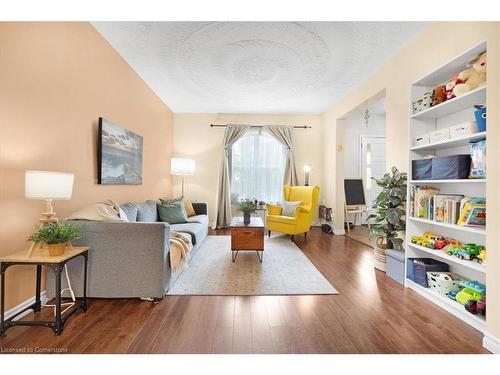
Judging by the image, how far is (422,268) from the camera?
221 cm

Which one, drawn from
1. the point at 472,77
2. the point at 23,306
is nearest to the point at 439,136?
the point at 472,77

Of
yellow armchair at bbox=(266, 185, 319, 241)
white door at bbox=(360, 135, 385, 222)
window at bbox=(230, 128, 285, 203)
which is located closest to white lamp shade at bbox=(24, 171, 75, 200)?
yellow armchair at bbox=(266, 185, 319, 241)

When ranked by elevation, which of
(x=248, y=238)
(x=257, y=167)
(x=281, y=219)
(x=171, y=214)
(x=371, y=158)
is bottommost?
(x=248, y=238)

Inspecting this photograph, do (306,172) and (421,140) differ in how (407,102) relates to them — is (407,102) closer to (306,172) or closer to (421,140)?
(421,140)

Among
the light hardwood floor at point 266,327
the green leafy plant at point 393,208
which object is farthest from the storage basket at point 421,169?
the light hardwood floor at point 266,327

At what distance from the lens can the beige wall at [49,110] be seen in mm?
1702

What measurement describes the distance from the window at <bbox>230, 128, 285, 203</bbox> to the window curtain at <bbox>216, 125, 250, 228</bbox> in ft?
0.60

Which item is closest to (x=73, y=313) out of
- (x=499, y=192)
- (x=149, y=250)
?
(x=149, y=250)

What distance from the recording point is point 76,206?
2402mm

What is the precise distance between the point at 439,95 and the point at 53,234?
3.41 metres

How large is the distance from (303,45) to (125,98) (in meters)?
2.55

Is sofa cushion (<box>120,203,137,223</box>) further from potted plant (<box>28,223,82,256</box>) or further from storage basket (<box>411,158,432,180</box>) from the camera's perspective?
storage basket (<box>411,158,432,180</box>)

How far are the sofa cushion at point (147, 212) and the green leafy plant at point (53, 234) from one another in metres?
1.54

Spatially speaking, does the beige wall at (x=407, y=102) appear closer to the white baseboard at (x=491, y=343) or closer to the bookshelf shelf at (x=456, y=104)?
the white baseboard at (x=491, y=343)
